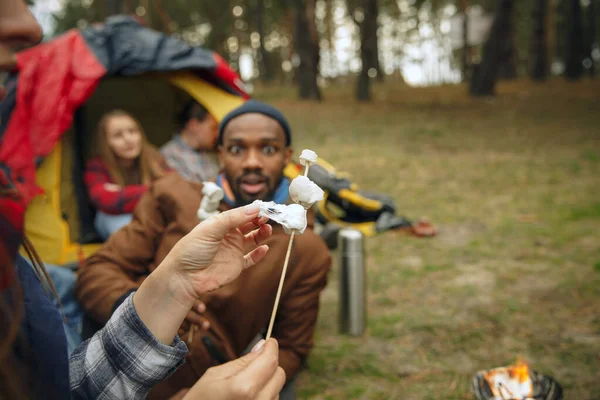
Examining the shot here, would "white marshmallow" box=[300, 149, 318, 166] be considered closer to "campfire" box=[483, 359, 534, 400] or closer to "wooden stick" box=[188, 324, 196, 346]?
"wooden stick" box=[188, 324, 196, 346]

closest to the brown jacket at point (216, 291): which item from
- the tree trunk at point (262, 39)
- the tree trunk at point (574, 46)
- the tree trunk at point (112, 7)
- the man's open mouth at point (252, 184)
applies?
the man's open mouth at point (252, 184)

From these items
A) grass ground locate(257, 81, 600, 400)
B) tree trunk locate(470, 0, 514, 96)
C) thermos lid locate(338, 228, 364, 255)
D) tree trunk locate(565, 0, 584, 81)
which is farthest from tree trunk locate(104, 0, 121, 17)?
tree trunk locate(565, 0, 584, 81)

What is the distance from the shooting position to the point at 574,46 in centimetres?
1591

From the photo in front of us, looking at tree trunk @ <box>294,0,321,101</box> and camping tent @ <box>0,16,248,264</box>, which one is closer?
camping tent @ <box>0,16,248,264</box>

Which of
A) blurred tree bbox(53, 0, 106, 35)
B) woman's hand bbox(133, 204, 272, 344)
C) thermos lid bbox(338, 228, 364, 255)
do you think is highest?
blurred tree bbox(53, 0, 106, 35)

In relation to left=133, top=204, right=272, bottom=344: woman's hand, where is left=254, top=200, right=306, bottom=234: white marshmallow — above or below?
above

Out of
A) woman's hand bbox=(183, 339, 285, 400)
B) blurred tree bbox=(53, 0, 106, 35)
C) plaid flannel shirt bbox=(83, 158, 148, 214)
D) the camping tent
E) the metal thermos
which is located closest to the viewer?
woman's hand bbox=(183, 339, 285, 400)

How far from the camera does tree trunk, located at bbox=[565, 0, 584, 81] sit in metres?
15.6

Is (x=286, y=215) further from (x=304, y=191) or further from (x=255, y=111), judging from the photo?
(x=255, y=111)

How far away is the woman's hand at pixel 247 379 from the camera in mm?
1078

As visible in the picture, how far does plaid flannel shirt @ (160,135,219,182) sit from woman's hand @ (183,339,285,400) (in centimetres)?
324

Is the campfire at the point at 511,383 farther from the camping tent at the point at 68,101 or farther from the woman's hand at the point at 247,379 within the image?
the camping tent at the point at 68,101

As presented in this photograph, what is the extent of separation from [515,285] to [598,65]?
2917 centimetres

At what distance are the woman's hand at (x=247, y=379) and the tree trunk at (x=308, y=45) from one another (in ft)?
40.5
